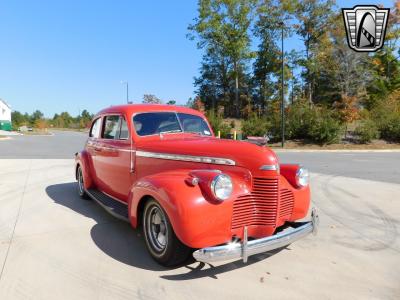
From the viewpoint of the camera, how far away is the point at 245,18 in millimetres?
39812

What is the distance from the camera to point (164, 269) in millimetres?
3668

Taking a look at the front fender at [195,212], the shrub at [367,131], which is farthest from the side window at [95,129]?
the shrub at [367,131]

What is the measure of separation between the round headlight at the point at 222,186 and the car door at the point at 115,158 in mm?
1827

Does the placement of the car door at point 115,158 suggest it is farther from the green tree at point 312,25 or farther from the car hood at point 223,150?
the green tree at point 312,25

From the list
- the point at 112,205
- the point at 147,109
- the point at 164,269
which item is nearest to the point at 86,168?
the point at 112,205

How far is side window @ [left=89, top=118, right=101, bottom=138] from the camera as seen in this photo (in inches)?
245

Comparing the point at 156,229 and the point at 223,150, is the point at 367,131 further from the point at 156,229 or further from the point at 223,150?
the point at 156,229

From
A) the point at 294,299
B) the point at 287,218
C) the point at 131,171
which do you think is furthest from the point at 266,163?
the point at 131,171

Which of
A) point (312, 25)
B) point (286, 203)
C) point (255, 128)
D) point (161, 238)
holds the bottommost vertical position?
point (161, 238)

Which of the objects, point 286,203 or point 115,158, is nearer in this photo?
point 286,203

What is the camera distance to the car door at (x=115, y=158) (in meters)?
4.96

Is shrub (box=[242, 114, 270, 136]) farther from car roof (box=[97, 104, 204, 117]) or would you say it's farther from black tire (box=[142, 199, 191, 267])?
black tire (box=[142, 199, 191, 267])

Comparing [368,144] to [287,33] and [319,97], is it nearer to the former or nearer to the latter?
[319,97]

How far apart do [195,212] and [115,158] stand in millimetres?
2419
